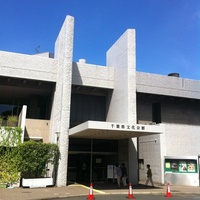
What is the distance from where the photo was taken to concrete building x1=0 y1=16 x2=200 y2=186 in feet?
68.0

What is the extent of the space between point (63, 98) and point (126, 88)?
523 cm

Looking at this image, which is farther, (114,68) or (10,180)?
(114,68)

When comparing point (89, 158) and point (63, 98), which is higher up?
point (63, 98)

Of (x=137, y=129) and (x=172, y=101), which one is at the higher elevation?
(x=172, y=101)

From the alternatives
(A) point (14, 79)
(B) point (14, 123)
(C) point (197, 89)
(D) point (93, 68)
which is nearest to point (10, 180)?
(B) point (14, 123)

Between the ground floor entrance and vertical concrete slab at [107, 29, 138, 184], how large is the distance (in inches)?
83.4

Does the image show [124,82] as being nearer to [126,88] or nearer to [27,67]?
[126,88]

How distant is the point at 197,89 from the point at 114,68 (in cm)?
866

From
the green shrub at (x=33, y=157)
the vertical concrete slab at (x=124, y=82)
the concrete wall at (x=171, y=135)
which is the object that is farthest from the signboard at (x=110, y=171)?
the green shrub at (x=33, y=157)

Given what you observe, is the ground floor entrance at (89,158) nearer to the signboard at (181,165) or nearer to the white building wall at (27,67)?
the signboard at (181,165)

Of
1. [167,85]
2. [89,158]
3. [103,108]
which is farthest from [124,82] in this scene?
[89,158]

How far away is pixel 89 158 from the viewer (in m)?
22.3

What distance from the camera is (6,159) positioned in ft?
61.6

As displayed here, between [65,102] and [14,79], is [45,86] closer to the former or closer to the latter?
[14,79]
